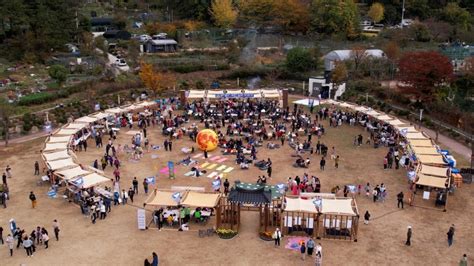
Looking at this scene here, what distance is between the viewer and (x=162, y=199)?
75.3ft

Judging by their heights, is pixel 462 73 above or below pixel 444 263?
above

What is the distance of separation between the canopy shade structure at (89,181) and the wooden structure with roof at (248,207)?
7090 mm

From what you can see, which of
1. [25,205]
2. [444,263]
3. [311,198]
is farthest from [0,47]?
[444,263]

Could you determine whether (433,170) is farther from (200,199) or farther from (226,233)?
(200,199)

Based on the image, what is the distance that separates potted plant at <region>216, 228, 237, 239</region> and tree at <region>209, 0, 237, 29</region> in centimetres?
5918

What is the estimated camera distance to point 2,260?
1995 centimetres

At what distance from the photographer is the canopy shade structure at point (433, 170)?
2608 centimetres

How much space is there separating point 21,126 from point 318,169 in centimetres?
2457

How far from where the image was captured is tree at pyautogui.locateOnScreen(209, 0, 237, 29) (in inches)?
3017

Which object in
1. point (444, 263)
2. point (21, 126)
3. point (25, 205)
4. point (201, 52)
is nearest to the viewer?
point (444, 263)

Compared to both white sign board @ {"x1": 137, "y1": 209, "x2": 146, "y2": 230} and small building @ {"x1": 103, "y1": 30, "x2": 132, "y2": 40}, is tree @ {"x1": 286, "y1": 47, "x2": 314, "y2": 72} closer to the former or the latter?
small building @ {"x1": 103, "y1": 30, "x2": 132, "y2": 40}

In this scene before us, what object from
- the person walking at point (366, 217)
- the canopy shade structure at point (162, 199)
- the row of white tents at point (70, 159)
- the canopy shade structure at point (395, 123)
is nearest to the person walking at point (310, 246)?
the person walking at point (366, 217)

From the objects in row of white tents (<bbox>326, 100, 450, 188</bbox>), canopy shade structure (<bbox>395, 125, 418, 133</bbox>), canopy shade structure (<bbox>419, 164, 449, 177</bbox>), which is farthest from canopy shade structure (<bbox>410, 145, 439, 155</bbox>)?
canopy shade structure (<bbox>395, 125, 418, 133</bbox>)

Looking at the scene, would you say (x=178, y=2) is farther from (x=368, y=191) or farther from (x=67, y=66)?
(x=368, y=191)
